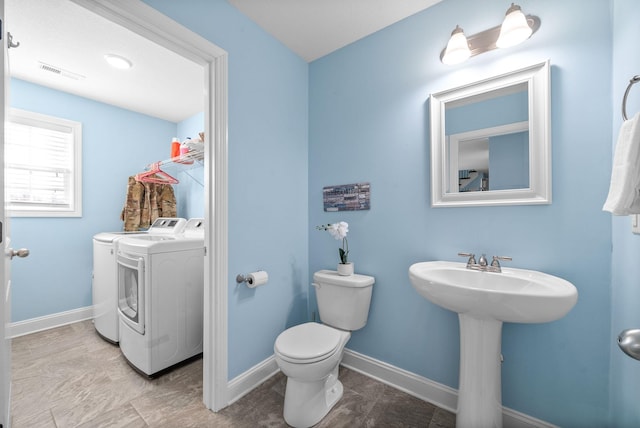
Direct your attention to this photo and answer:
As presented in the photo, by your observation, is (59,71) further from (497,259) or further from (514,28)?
(497,259)

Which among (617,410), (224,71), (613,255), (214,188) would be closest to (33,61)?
(224,71)

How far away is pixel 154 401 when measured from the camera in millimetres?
1546

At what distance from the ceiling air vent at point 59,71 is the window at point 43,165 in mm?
537

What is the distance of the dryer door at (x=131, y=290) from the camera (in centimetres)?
174

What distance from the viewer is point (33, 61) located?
2102 millimetres

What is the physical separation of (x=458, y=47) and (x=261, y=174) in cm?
137

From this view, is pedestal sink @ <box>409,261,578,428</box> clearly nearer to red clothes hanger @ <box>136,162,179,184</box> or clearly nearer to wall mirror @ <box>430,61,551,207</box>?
wall mirror @ <box>430,61,551,207</box>

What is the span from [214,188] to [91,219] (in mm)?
2354

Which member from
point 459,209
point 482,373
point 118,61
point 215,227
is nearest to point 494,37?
point 459,209

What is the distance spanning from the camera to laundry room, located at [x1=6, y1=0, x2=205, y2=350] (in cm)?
194

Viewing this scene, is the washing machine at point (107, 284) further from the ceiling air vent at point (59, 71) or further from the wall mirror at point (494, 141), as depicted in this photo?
the wall mirror at point (494, 141)

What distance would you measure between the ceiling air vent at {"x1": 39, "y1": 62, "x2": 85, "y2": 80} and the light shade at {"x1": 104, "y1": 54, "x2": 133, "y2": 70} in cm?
48

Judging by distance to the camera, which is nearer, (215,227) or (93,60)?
(215,227)

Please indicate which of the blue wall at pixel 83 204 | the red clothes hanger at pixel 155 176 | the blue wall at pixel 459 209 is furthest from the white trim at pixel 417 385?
the blue wall at pixel 83 204
